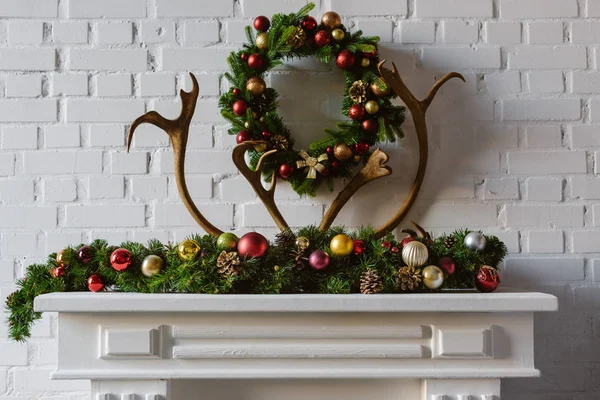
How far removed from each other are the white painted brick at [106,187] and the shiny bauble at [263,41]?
480 mm

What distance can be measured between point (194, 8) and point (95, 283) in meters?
0.74

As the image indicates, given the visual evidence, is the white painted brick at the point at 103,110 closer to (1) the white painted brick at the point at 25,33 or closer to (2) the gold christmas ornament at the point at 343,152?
(1) the white painted brick at the point at 25,33

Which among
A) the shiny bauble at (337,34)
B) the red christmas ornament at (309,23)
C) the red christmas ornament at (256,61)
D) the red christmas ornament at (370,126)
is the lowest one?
the red christmas ornament at (370,126)

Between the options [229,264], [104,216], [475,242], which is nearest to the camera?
[229,264]

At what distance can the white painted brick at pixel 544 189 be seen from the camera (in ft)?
4.72

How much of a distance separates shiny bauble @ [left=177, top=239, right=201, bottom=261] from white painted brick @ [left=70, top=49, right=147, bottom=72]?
1.84 feet

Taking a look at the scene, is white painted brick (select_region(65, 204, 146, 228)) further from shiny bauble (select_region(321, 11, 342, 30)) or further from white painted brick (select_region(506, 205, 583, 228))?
white painted brick (select_region(506, 205, 583, 228))

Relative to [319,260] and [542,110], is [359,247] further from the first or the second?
[542,110]

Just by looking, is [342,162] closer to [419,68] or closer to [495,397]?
[419,68]

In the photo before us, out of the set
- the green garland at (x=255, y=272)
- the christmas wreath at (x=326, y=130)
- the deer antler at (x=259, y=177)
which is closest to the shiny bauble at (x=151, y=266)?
the green garland at (x=255, y=272)

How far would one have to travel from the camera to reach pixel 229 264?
3.54 ft

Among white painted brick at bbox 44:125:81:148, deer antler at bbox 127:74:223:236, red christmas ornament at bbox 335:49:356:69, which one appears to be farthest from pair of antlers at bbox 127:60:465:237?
white painted brick at bbox 44:125:81:148

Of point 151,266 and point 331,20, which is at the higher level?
point 331,20

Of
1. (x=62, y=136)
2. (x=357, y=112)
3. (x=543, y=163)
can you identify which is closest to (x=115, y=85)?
(x=62, y=136)
